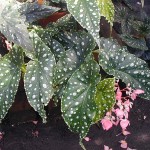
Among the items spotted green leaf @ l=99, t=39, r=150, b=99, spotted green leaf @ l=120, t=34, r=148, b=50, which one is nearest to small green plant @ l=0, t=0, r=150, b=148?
spotted green leaf @ l=99, t=39, r=150, b=99

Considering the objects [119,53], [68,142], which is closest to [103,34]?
[119,53]

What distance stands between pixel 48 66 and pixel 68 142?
518 millimetres

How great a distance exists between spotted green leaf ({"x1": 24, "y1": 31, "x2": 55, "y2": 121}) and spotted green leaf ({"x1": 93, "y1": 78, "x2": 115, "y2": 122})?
216 mm

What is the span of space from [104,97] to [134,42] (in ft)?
1.96

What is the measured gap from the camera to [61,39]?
179cm

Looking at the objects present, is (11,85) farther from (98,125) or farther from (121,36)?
(121,36)

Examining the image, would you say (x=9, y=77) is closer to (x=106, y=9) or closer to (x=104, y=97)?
(x=104, y=97)

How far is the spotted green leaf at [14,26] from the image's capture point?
4.95ft

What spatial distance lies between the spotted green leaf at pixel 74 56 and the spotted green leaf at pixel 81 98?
8 centimetres

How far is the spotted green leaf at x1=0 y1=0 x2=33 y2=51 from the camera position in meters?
1.51

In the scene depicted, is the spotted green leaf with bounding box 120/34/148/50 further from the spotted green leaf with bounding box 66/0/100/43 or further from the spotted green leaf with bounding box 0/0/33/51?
the spotted green leaf with bounding box 0/0/33/51

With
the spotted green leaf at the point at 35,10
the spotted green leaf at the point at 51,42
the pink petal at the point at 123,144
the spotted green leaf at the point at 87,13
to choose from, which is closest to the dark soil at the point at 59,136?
the pink petal at the point at 123,144

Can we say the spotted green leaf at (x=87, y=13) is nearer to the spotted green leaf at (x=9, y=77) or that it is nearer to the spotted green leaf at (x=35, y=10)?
the spotted green leaf at (x=35, y=10)

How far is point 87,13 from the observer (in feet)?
5.07
